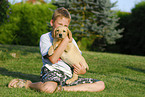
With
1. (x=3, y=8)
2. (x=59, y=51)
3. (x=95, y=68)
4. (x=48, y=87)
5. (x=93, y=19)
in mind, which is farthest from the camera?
(x=93, y=19)

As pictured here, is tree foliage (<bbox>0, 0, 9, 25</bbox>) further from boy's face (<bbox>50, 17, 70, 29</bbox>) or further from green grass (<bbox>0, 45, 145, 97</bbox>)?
boy's face (<bbox>50, 17, 70, 29</bbox>)

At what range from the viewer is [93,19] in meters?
12.8

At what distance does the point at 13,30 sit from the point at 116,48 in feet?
25.8

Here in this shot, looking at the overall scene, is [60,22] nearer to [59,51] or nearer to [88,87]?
[59,51]

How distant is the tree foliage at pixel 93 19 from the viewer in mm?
12469

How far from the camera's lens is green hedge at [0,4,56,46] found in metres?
14.1

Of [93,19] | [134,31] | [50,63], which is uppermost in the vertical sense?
[93,19]

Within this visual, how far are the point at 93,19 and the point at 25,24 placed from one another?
4809 mm

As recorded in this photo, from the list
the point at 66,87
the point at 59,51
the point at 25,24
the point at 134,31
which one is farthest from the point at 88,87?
the point at 134,31

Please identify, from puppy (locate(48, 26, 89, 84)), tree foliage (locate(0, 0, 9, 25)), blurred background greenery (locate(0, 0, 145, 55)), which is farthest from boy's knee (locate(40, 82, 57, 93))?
blurred background greenery (locate(0, 0, 145, 55))

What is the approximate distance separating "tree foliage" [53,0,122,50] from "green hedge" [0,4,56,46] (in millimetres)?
2145

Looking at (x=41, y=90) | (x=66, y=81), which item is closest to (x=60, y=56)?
(x=66, y=81)

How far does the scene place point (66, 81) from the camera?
3.67 m

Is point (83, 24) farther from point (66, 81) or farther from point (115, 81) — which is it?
point (66, 81)
